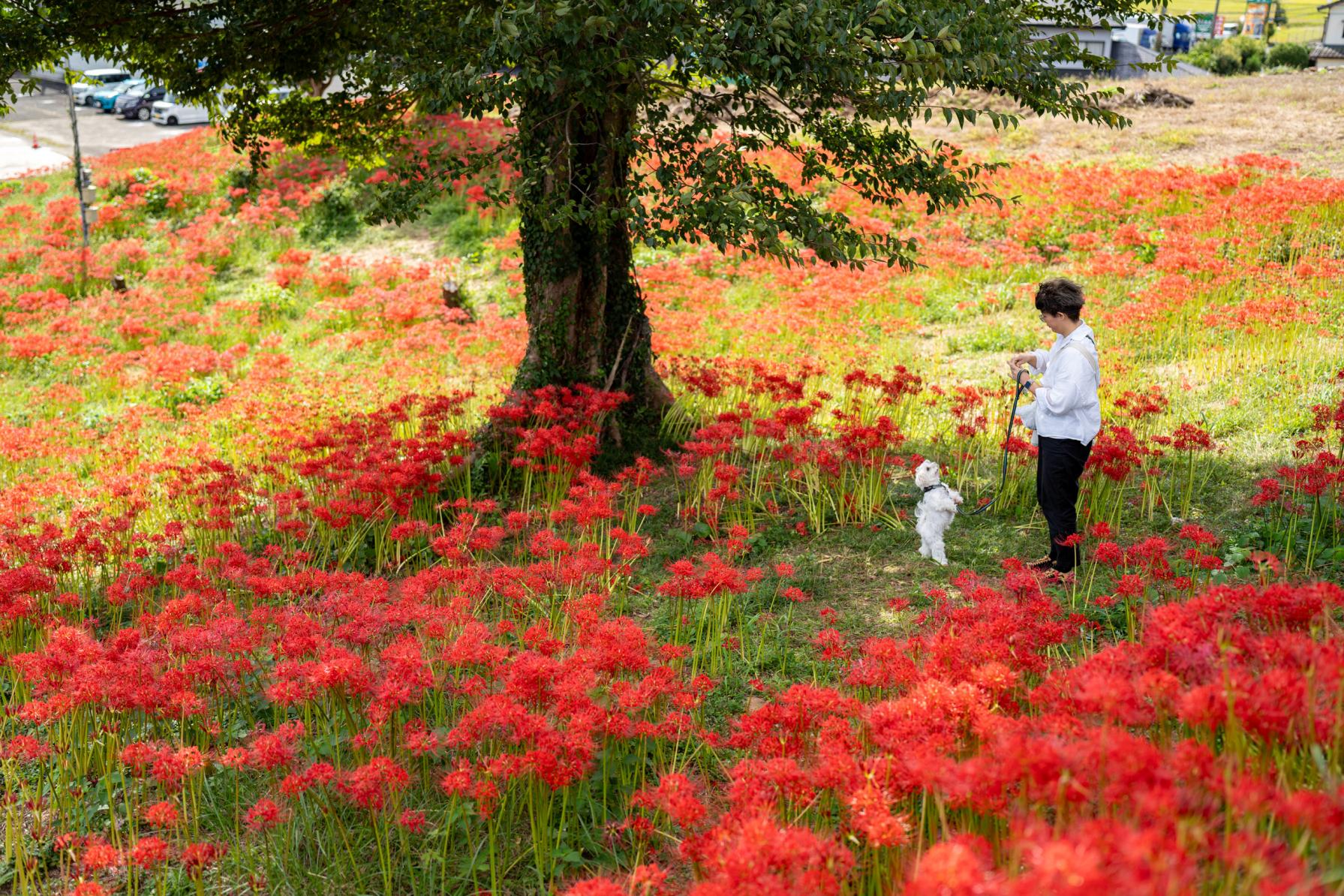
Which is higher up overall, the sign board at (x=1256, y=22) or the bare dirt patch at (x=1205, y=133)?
the sign board at (x=1256, y=22)

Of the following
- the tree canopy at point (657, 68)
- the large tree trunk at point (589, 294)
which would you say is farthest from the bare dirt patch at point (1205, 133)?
the tree canopy at point (657, 68)

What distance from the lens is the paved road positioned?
28.0 metres

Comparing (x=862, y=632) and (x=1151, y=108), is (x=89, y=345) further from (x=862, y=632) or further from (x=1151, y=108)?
(x=1151, y=108)

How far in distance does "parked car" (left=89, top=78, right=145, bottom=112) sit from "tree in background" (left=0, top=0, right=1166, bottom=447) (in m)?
33.1

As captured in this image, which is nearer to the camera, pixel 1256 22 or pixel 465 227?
pixel 465 227

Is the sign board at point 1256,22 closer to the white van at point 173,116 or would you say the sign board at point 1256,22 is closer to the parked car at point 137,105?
the white van at point 173,116

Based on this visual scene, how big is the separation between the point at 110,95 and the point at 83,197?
24.5 m

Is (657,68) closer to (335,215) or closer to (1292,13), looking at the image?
(335,215)

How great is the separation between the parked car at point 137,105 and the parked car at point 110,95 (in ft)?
1.20

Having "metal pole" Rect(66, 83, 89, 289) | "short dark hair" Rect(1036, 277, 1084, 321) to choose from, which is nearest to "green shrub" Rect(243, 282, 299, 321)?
"metal pole" Rect(66, 83, 89, 289)

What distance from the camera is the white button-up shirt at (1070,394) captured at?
5273 millimetres

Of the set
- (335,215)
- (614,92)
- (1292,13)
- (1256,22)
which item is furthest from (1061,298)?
(1292,13)

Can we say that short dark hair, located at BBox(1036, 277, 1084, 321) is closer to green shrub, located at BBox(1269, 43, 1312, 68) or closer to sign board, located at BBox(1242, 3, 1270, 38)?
green shrub, located at BBox(1269, 43, 1312, 68)

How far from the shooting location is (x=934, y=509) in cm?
583
